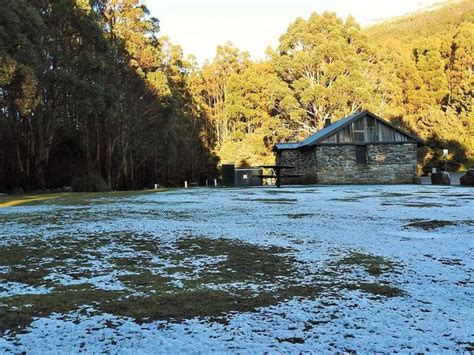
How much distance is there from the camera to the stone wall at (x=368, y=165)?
3177 cm

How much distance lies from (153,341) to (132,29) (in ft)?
107

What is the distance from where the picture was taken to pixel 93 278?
3.72 metres

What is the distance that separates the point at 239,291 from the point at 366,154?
3063 cm

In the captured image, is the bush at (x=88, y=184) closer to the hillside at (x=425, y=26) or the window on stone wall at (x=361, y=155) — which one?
the window on stone wall at (x=361, y=155)

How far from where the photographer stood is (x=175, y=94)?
128ft

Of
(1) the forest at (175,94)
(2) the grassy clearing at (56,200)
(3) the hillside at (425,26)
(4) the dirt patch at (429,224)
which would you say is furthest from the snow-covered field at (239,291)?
(3) the hillside at (425,26)

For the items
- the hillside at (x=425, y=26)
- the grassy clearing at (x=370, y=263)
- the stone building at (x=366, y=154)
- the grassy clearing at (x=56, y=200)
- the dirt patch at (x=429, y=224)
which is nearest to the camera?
the grassy clearing at (x=370, y=263)

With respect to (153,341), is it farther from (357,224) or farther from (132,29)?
(132,29)

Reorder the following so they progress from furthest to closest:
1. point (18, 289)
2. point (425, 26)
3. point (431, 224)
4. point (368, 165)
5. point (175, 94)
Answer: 1. point (425, 26)
2. point (175, 94)
3. point (368, 165)
4. point (431, 224)
5. point (18, 289)

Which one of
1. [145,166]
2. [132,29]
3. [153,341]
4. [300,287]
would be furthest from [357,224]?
[145,166]

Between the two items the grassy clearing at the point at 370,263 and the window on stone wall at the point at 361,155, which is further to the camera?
the window on stone wall at the point at 361,155

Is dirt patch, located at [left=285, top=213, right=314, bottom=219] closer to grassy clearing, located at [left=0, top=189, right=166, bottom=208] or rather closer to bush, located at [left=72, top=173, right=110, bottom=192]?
grassy clearing, located at [left=0, top=189, right=166, bottom=208]

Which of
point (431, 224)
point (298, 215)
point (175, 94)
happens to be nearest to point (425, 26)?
point (175, 94)

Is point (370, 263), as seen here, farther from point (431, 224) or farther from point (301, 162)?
point (301, 162)
